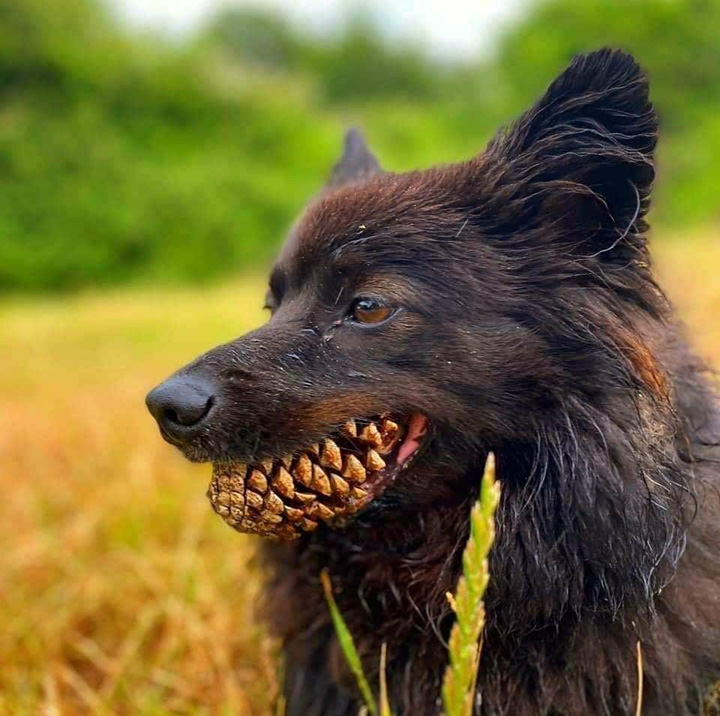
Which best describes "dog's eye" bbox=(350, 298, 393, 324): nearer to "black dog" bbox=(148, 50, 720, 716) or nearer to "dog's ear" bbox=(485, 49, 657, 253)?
"black dog" bbox=(148, 50, 720, 716)

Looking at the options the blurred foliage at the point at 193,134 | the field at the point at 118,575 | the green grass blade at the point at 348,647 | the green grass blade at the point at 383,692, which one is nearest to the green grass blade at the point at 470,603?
the green grass blade at the point at 383,692

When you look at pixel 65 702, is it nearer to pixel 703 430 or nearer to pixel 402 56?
pixel 703 430

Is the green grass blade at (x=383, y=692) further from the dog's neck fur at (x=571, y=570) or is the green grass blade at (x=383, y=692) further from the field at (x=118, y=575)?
the field at (x=118, y=575)

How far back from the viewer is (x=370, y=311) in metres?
1.95

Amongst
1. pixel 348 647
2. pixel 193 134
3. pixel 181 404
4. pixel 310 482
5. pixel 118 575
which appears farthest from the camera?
pixel 193 134

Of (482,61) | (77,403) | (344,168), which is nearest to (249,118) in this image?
(482,61)

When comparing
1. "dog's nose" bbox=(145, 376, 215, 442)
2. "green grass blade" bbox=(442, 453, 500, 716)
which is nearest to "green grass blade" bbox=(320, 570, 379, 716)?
"dog's nose" bbox=(145, 376, 215, 442)

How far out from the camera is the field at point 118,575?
258cm

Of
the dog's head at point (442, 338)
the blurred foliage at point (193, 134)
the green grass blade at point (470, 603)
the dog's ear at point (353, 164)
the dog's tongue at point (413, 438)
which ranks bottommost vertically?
the green grass blade at point (470, 603)

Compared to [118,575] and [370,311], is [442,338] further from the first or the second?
[118,575]

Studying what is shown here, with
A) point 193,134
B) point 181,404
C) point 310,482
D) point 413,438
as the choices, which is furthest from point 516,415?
point 193,134

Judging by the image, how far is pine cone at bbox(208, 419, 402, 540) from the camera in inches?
74.1

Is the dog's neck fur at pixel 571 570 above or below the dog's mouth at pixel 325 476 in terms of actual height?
below

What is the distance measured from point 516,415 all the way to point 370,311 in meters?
0.43
